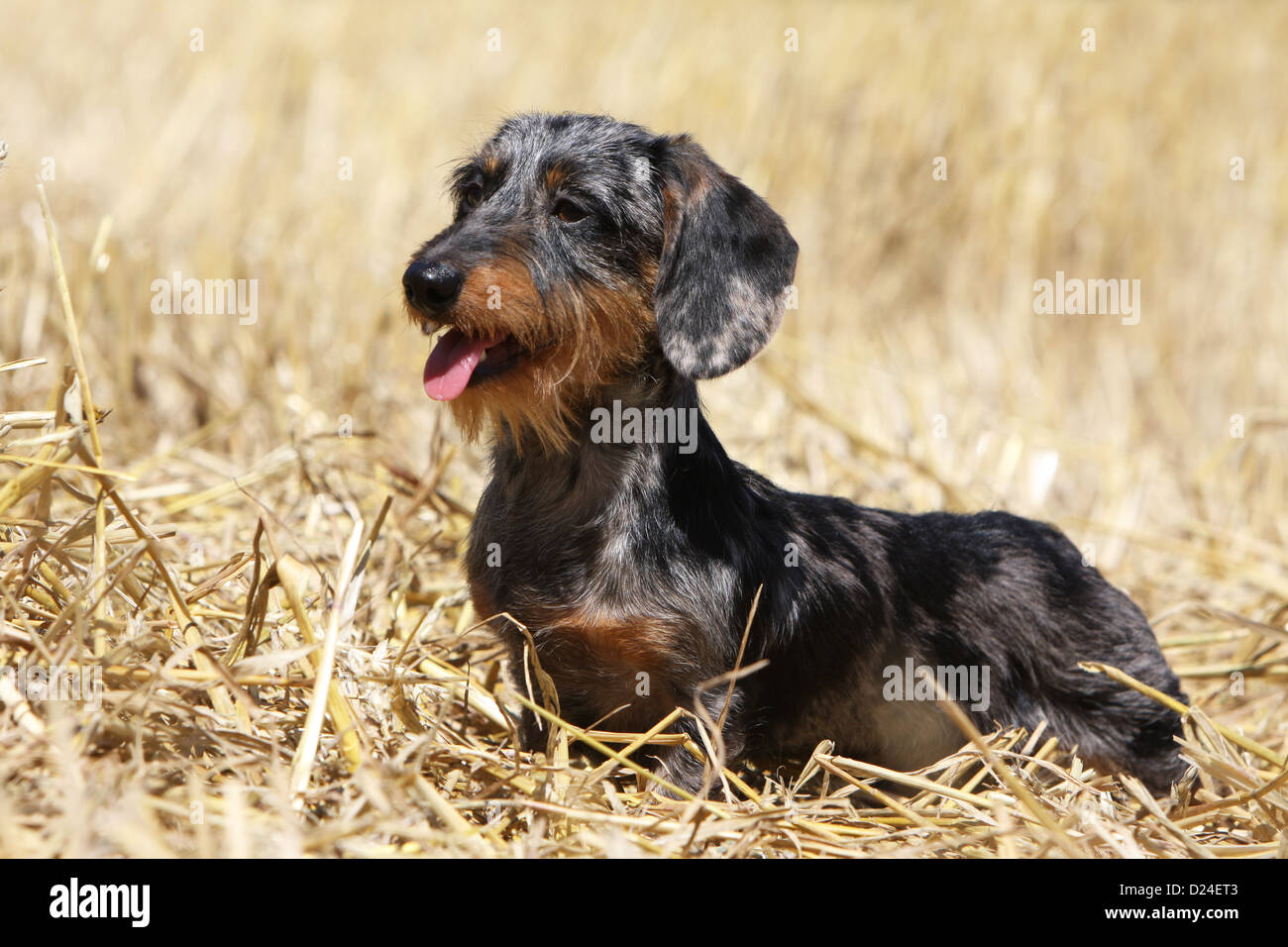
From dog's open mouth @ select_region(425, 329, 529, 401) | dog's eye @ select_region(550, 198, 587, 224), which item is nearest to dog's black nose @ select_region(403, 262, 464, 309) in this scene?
dog's open mouth @ select_region(425, 329, 529, 401)

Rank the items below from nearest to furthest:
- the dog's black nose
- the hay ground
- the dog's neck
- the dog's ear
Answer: the hay ground → the dog's black nose → the dog's ear → the dog's neck

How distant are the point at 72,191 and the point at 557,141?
17.6ft

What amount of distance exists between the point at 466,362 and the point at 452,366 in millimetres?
41

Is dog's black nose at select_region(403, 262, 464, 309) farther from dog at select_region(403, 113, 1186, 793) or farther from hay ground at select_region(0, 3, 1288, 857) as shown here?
hay ground at select_region(0, 3, 1288, 857)

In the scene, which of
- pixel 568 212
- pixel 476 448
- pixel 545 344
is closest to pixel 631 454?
pixel 545 344

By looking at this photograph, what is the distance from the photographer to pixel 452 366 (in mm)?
3318

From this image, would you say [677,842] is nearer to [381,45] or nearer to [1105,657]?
[1105,657]

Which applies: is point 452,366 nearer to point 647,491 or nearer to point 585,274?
point 585,274

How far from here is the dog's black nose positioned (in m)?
3.10

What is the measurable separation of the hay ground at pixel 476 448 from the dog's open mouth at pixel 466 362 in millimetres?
542

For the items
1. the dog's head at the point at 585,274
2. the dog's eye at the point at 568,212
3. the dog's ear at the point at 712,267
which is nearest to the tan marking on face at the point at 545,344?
the dog's head at the point at 585,274

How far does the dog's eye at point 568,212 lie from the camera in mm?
3529
